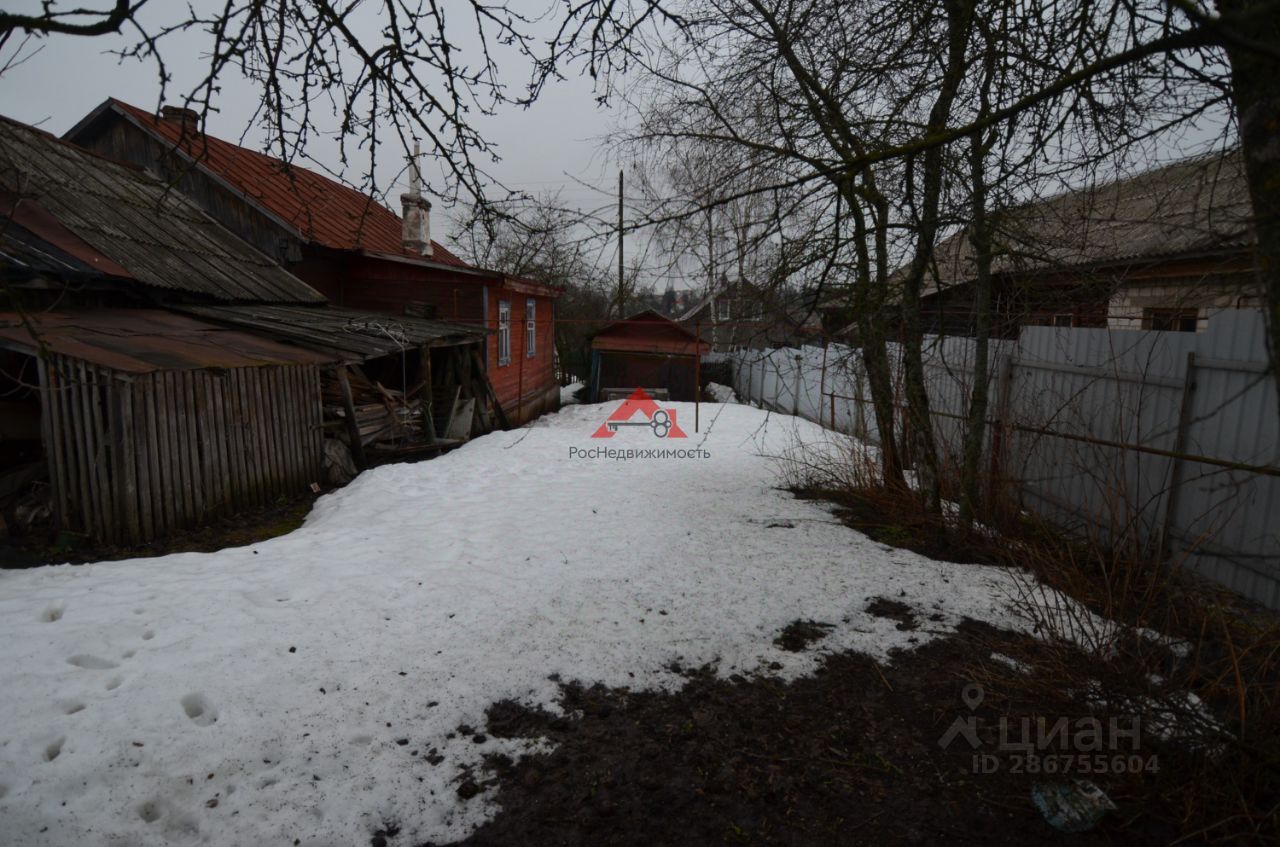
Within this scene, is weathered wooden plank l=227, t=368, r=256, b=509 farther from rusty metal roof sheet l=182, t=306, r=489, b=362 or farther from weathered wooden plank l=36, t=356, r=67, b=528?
rusty metal roof sheet l=182, t=306, r=489, b=362

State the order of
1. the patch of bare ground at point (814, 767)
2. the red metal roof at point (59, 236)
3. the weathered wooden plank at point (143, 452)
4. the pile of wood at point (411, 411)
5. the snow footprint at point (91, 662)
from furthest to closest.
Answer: the pile of wood at point (411, 411), the red metal roof at point (59, 236), the weathered wooden plank at point (143, 452), the snow footprint at point (91, 662), the patch of bare ground at point (814, 767)

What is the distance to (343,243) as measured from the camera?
486 inches

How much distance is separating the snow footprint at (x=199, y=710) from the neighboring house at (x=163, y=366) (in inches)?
69.3

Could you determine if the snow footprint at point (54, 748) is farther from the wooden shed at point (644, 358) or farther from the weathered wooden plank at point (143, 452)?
the wooden shed at point (644, 358)

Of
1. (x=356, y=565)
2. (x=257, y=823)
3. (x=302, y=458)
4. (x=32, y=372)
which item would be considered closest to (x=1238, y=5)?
(x=257, y=823)

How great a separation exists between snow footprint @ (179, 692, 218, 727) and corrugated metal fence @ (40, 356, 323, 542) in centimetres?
332

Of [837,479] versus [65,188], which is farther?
[65,188]

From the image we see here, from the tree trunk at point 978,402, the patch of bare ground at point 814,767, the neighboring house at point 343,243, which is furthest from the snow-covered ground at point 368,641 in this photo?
the neighboring house at point 343,243

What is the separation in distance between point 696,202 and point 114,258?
26.0 feet

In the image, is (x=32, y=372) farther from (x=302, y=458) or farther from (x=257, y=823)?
(x=257, y=823)

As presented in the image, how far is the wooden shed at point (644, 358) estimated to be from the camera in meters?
18.9

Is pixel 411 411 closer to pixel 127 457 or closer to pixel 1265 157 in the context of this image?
pixel 127 457

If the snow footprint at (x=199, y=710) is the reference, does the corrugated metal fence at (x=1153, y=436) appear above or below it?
above

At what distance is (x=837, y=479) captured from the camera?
7.36m
